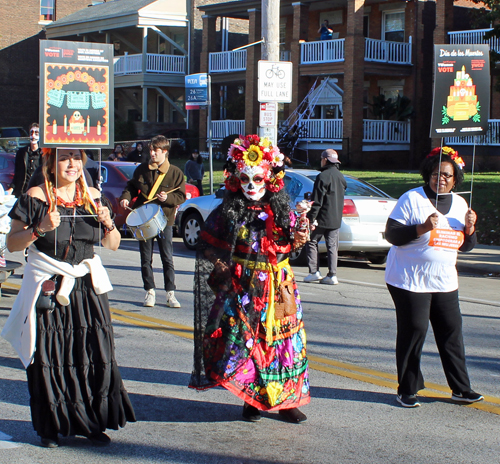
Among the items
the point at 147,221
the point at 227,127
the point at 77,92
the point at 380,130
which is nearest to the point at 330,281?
the point at 147,221

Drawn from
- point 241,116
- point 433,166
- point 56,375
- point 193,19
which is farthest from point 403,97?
point 56,375

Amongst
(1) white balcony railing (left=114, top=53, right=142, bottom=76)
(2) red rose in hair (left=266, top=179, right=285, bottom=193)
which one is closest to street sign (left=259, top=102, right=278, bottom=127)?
(2) red rose in hair (left=266, top=179, right=285, bottom=193)

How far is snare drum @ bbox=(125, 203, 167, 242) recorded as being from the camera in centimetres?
796

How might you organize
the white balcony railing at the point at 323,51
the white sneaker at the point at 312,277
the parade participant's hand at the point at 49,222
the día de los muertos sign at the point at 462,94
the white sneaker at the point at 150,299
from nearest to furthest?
the parade participant's hand at the point at 49,222 → the día de los muertos sign at the point at 462,94 → the white sneaker at the point at 150,299 → the white sneaker at the point at 312,277 → the white balcony railing at the point at 323,51

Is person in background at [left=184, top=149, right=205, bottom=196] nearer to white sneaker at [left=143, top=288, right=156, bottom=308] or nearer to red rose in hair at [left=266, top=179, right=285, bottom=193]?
white sneaker at [left=143, top=288, right=156, bottom=308]

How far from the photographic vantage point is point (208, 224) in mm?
4855

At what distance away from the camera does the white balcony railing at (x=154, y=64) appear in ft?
122

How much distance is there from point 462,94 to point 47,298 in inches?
144

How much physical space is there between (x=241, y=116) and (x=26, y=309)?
31.0m

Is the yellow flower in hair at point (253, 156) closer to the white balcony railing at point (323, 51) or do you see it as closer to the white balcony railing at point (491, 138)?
the white balcony railing at point (491, 138)

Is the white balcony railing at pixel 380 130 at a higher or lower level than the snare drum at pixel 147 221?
higher

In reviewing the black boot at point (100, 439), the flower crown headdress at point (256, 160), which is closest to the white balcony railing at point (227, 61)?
the flower crown headdress at point (256, 160)

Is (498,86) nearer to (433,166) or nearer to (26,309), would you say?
(433,166)

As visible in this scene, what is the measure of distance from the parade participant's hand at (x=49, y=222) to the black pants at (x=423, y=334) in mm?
2415
